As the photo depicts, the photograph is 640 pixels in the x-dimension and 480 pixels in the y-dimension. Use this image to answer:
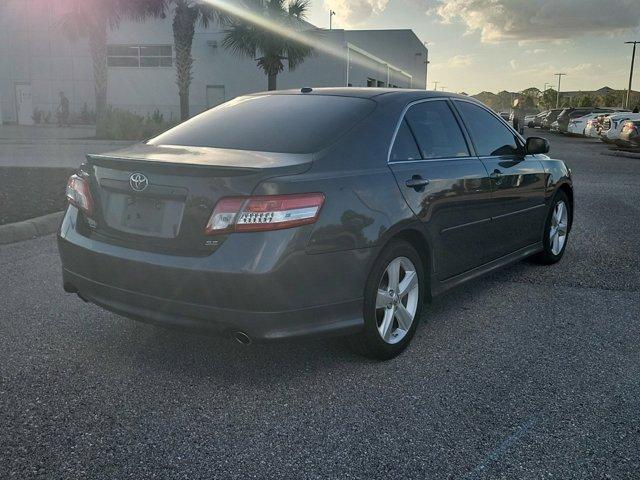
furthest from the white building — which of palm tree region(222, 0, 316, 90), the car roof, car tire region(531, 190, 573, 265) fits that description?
the car roof

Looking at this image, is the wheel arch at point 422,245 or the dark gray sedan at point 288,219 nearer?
the dark gray sedan at point 288,219

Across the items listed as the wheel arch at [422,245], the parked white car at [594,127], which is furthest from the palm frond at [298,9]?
the wheel arch at [422,245]

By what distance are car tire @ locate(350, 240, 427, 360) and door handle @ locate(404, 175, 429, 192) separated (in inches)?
13.6

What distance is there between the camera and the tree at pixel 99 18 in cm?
2566

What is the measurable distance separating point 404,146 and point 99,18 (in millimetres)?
25509

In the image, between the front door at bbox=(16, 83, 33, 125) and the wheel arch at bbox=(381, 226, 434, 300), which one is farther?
the front door at bbox=(16, 83, 33, 125)

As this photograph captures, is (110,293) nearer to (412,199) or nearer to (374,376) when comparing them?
(374,376)

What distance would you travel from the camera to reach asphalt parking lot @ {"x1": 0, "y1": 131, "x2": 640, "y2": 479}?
2.72 m

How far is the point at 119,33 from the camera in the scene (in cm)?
3991

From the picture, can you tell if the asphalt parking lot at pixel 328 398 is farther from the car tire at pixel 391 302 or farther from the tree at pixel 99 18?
the tree at pixel 99 18

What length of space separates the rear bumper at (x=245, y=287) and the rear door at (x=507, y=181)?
185 centimetres

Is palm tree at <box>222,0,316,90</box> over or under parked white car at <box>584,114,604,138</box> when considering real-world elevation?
over

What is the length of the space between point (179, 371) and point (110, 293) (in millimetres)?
584

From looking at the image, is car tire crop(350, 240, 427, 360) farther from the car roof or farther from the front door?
the front door
